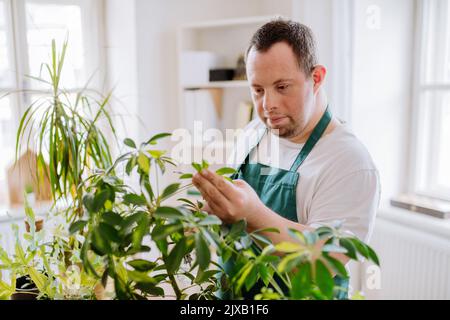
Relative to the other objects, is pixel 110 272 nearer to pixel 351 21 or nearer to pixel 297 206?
pixel 297 206

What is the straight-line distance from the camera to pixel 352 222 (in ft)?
3.70

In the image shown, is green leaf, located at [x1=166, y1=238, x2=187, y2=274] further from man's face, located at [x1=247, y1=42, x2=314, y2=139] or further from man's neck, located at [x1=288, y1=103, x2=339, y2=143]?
man's neck, located at [x1=288, y1=103, x2=339, y2=143]

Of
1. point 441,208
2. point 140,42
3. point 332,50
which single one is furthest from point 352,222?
point 140,42

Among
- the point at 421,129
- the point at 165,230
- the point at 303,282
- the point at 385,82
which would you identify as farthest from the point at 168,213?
the point at 421,129

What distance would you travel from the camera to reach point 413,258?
2.31 m

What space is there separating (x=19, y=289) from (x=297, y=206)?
735mm

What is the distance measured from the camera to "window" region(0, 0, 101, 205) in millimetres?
2664

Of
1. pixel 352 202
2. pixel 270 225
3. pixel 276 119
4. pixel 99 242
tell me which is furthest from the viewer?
pixel 276 119

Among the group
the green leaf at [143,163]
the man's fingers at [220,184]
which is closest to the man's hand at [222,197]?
the man's fingers at [220,184]

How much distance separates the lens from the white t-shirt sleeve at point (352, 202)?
1.13 meters

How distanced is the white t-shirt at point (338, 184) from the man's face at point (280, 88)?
104mm

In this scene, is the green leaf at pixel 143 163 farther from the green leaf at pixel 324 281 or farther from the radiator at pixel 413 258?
the radiator at pixel 413 258

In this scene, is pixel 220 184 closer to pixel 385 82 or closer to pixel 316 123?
pixel 316 123

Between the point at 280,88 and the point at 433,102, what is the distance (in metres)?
1.77
